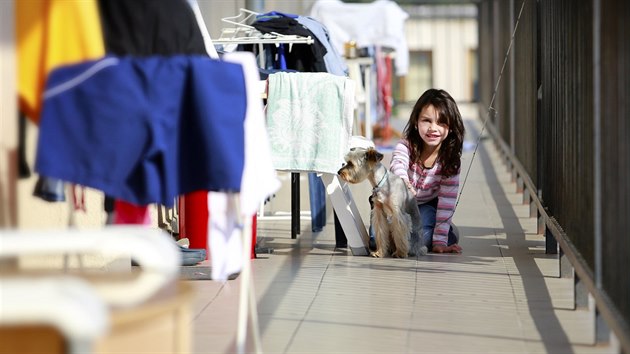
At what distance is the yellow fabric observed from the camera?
327cm

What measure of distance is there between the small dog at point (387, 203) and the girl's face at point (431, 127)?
0.32 m

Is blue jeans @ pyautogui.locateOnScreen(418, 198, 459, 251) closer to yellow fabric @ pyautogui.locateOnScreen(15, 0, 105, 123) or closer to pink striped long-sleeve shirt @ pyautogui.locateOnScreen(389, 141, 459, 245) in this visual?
pink striped long-sleeve shirt @ pyautogui.locateOnScreen(389, 141, 459, 245)

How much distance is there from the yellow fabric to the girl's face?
316 cm

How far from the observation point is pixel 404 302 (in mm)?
5105

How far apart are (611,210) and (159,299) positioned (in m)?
1.83

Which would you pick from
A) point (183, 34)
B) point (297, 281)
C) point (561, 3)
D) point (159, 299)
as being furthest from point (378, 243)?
point (159, 299)

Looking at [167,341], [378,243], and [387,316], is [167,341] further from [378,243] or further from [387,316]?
[378,243]

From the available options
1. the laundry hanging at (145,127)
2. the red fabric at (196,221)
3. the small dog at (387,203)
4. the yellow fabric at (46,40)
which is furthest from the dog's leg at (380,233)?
the yellow fabric at (46,40)

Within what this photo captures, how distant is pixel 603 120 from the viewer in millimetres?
4211

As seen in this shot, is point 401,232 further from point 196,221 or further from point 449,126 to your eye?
point 196,221

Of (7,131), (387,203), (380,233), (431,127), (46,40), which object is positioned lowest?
(380,233)

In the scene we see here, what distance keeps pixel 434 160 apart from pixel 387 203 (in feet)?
1.54

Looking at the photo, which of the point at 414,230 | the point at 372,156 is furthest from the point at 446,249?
→ the point at 372,156

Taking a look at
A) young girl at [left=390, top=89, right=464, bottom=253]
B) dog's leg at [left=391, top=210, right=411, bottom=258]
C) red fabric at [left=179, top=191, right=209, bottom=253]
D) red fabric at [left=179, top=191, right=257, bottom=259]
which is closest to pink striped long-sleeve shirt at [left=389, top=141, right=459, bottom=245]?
young girl at [left=390, top=89, right=464, bottom=253]
